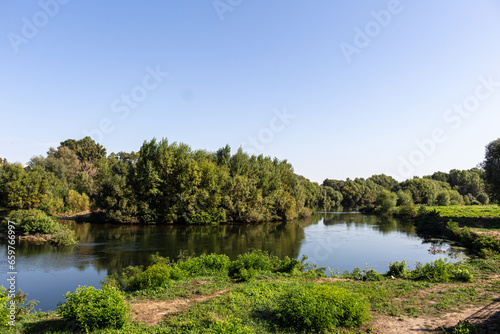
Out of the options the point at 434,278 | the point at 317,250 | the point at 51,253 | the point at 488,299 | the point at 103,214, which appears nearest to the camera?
the point at 488,299

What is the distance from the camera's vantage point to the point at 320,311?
7.96 metres

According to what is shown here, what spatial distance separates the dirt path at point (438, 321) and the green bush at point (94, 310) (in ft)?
23.6

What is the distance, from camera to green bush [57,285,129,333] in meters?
7.46

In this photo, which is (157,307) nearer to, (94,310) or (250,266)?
(94,310)

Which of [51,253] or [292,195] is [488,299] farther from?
[292,195]

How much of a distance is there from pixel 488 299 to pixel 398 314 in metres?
4.26

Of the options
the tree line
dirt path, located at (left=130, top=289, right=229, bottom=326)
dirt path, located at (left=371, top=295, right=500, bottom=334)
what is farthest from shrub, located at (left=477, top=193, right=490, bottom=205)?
dirt path, located at (left=130, top=289, right=229, bottom=326)

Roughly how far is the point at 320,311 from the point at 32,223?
1142 inches

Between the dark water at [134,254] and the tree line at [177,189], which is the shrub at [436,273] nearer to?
the dark water at [134,254]

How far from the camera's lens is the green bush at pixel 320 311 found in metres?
7.90

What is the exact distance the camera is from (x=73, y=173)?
78.3 metres

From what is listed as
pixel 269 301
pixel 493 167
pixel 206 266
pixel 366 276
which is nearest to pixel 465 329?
pixel 269 301

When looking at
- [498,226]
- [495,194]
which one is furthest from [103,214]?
[495,194]

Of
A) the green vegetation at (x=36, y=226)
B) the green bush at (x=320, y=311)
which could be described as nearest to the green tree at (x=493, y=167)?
the green bush at (x=320, y=311)
